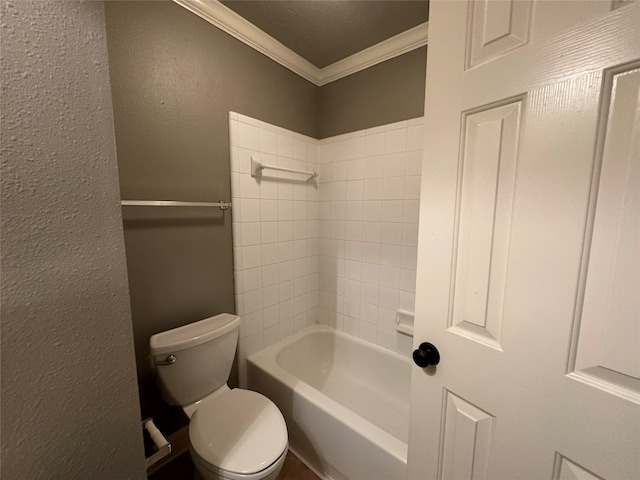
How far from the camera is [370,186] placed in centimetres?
180

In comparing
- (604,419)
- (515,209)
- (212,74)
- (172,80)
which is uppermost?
(212,74)

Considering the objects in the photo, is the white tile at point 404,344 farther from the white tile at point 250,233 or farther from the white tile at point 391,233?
the white tile at point 250,233

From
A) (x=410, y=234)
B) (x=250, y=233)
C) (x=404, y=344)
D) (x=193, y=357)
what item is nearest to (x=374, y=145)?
(x=410, y=234)

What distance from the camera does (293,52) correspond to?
1706mm

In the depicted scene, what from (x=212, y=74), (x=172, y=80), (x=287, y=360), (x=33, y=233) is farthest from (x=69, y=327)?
(x=287, y=360)

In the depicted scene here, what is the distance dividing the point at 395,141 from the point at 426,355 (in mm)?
1347

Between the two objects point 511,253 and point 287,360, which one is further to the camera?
point 287,360

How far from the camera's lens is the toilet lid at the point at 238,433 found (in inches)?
38.1

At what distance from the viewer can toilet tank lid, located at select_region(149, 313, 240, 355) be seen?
117 centimetres

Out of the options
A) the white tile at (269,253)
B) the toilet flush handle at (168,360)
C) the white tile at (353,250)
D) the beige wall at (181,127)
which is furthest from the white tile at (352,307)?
the toilet flush handle at (168,360)

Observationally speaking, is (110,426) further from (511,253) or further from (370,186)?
(370,186)

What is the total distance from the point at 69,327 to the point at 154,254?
3.14 feet

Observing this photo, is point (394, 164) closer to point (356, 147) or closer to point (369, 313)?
point (356, 147)

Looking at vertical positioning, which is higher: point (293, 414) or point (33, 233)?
point (33, 233)
